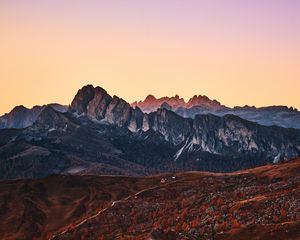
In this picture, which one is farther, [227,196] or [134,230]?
[227,196]

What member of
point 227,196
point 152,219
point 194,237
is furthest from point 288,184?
point 194,237

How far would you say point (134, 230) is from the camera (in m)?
180

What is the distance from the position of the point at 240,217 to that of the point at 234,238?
2240 cm

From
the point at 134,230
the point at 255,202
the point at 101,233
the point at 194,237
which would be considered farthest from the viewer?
the point at 101,233

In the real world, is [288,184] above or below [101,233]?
above

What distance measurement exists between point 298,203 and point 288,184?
42.6 m

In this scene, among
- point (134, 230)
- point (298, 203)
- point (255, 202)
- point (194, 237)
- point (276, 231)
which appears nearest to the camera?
point (276, 231)

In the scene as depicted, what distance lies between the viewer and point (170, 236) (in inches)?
5369

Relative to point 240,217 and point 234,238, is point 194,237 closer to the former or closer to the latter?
point 234,238

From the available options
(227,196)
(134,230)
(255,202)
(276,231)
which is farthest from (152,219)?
(276,231)

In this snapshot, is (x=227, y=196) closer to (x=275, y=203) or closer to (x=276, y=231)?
(x=275, y=203)

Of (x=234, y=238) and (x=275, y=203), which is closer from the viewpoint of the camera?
(x=234, y=238)

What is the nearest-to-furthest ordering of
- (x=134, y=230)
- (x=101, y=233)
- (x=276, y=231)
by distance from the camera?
1. (x=276, y=231)
2. (x=134, y=230)
3. (x=101, y=233)

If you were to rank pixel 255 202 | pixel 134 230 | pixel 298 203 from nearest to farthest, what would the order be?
1. pixel 298 203
2. pixel 255 202
3. pixel 134 230
